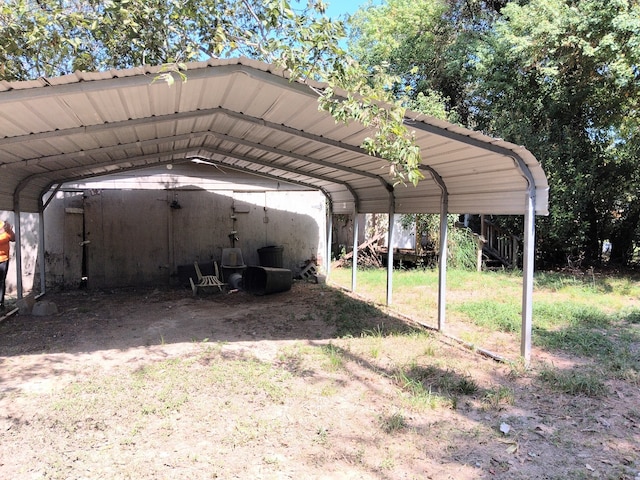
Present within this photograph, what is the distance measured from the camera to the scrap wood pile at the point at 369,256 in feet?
43.9

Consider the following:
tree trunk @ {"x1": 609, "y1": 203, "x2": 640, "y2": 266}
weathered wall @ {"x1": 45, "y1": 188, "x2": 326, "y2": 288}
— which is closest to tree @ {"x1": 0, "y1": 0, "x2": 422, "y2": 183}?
weathered wall @ {"x1": 45, "y1": 188, "x2": 326, "y2": 288}

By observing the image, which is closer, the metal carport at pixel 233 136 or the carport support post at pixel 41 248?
the metal carport at pixel 233 136

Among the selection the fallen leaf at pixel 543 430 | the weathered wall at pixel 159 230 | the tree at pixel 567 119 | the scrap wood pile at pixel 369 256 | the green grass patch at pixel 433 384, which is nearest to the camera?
the fallen leaf at pixel 543 430

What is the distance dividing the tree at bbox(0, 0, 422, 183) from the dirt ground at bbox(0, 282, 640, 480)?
204cm

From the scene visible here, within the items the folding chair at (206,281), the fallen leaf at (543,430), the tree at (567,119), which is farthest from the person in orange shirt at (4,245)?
the tree at (567,119)

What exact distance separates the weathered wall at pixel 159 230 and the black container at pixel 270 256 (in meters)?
0.40

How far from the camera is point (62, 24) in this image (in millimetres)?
6039

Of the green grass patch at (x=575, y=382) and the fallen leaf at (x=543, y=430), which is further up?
the green grass patch at (x=575, y=382)

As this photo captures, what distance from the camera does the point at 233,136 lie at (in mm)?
6457

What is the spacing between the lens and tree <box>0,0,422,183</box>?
12.0 ft

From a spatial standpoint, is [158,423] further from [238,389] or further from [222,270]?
[222,270]

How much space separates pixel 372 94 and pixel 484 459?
2878 millimetres

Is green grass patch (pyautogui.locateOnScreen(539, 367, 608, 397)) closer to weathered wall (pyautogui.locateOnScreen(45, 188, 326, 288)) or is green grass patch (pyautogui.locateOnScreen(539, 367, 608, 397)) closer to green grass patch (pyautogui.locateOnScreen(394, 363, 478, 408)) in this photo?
green grass patch (pyautogui.locateOnScreen(394, 363, 478, 408))

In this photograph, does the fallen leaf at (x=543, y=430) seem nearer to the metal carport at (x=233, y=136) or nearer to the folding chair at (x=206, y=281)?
the metal carport at (x=233, y=136)
